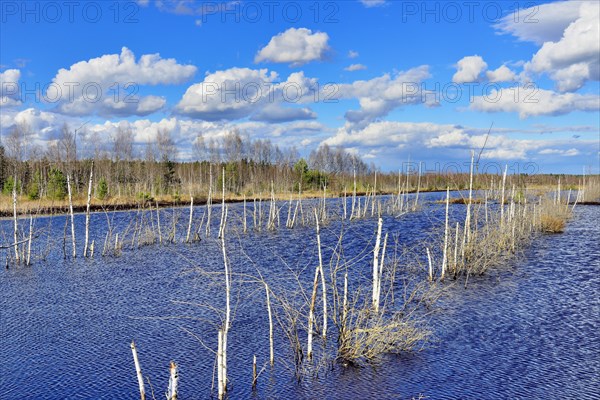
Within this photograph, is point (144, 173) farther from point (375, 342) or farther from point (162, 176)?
point (375, 342)

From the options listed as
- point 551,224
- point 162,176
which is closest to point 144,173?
point 162,176

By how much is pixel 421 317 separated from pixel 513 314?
2.66 meters

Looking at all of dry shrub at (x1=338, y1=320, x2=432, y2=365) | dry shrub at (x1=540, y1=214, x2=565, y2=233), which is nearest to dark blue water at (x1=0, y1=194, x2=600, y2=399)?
dry shrub at (x1=338, y1=320, x2=432, y2=365)

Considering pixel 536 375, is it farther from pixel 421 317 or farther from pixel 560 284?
pixel 560 284

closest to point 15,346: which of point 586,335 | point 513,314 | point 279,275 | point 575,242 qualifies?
point 279,275

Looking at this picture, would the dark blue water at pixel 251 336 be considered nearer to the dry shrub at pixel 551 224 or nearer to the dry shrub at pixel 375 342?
the dry shrub at pixel 375 342

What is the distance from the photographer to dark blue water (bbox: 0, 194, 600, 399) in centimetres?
840

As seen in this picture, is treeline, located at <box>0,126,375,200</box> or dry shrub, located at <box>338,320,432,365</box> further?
treeline, located at <box>0,126,375,200</box>

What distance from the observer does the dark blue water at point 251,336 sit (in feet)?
27.6

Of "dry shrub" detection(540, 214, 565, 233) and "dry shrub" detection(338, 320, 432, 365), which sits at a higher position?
"dry shrub" detection(540, 214, 565, 233)

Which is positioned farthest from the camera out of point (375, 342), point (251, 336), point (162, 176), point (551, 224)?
point (162, 176)

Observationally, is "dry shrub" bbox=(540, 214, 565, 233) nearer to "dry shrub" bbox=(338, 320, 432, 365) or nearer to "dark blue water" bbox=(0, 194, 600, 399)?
"dark blue water" bbox=(0, 194, 600, 399)

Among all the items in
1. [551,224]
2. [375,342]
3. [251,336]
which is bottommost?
[251,336]

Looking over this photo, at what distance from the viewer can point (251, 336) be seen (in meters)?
10.9
